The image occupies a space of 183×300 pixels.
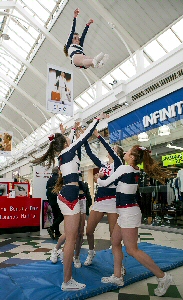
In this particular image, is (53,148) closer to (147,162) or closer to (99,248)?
(147,162)

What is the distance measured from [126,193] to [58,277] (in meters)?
1.33

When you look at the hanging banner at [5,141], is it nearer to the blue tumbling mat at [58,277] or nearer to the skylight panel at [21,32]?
the skylight panel at [21,32]

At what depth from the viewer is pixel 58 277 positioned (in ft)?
9.84

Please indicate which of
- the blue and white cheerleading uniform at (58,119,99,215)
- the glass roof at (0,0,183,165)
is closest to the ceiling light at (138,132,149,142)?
the glass roof at (0,0,183,165)

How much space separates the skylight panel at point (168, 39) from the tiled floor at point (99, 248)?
228 inches

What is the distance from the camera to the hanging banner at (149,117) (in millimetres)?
7043

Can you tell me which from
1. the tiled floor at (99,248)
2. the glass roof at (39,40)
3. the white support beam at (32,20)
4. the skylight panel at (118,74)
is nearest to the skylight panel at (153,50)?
the glass roof at (39,40)

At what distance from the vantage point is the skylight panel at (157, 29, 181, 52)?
26.7 feet

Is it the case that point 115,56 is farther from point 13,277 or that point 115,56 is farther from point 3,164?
point 3,164

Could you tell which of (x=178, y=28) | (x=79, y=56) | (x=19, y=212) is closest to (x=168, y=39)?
(x=178, y=28)

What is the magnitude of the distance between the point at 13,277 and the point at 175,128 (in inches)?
232

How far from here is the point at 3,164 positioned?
32.5 metres

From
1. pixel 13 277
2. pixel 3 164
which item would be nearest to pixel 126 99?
pixel 13 277

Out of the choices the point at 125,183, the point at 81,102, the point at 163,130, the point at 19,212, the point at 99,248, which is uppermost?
the point at 81,102
